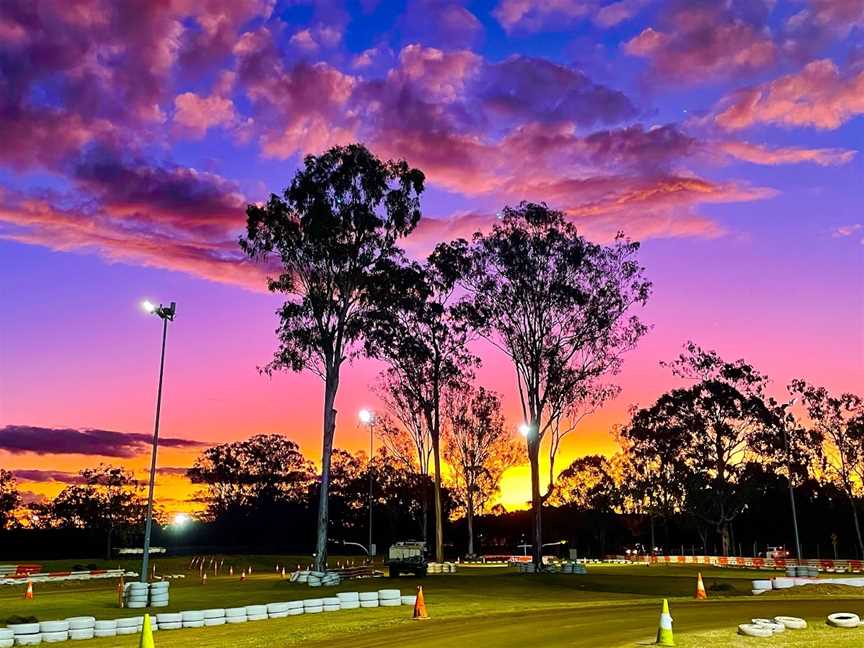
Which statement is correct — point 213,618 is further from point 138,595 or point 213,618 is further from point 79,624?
point 138,595

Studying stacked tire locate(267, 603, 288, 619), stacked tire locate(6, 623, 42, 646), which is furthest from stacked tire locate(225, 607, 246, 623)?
stacked tire locate(6, 623, 42, 646)

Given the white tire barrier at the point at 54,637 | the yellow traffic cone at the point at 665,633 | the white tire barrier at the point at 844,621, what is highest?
the yellow traffic cone at the point at 665,633

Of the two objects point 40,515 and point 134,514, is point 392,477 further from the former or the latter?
point 40,515

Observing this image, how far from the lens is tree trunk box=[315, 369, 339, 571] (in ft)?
136

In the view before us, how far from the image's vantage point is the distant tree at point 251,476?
114m

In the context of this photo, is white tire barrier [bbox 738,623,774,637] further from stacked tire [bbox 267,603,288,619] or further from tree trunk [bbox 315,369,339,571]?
tree trunk [bbox 315,369,339,571]

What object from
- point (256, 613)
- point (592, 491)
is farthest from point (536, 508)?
point (592, 491)

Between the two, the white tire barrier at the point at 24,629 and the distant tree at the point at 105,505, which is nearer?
the white tire barrier at the point at 24,629

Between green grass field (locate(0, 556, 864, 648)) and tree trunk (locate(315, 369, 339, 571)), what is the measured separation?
2.05 m

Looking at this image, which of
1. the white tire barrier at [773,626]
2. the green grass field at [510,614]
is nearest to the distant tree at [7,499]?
the green grass field at [510,614]

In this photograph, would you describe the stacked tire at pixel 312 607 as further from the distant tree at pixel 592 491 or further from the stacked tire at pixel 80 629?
the distant tree at pixel 592 491

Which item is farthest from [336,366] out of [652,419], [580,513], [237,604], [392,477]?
[580,513]

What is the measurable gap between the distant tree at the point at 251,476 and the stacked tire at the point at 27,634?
97244 millimetres

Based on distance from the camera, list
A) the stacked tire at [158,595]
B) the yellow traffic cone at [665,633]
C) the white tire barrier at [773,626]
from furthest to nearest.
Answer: the stacked tire at [158,595], the white tire barrier at [773,626], the yellow traffic cone at [665,633]
